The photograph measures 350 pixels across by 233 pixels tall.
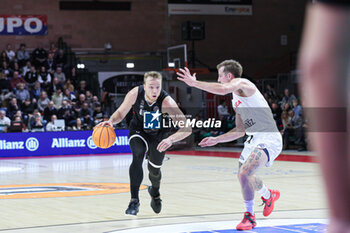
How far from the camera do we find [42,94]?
2169 centimetres

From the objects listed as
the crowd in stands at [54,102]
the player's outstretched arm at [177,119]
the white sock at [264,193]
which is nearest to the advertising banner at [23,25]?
the crowd in stands at [54,102]

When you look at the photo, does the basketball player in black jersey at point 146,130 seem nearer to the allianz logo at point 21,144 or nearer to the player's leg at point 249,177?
the player's leg at point 249,177

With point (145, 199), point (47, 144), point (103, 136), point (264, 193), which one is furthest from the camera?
point (47, 144)

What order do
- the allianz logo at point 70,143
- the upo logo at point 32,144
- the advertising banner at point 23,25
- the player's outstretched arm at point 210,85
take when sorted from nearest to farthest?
the player's outstretched arm at point 210,85, the upo logo at point 32,144, the allianz logo at point 70,143, the advertising banner at point 23,25

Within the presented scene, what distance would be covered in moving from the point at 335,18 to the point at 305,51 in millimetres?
60

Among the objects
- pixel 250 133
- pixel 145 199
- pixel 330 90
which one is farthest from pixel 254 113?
pixel 330 90

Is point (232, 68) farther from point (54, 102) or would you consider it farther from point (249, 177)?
point (54, 102)

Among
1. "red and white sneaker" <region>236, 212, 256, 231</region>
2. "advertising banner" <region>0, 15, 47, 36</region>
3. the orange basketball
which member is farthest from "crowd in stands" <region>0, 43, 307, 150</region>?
"red and white sneaker" <region>236, 212, 256, 231</region>

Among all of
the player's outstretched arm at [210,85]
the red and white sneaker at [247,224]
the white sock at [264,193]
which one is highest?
the player's outstretched arm at [210,85]

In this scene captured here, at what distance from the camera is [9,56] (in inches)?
966

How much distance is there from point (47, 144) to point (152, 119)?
13.1 metres

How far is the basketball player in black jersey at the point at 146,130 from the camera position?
7211 mm

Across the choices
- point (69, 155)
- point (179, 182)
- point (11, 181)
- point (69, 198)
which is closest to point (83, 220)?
point (69, 198)

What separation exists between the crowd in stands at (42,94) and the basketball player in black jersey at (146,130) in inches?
498
